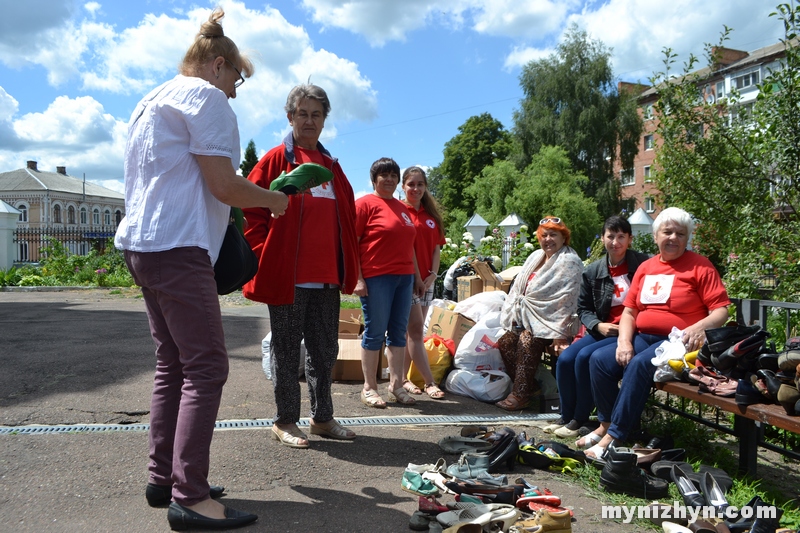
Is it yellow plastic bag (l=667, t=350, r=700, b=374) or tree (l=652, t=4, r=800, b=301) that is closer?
yellow plastic bag (l=667, t=350, r=700, b=374)

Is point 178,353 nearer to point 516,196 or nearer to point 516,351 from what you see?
point 516,351

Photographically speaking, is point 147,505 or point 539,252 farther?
point 539,252

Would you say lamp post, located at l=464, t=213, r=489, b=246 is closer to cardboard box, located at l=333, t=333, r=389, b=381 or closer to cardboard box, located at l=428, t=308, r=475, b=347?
cardboard box, located at l=428, t=308, r=475, b=347

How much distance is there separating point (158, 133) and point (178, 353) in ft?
3.18

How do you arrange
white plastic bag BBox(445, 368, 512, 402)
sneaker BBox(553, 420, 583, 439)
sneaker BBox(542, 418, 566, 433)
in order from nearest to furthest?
1. sneaker BBox(553, 420, 583, 439)
2. sneaker BBox(542, 418, 566, 433)
3. white plastic bag BBox(445, 368, 512, 402)

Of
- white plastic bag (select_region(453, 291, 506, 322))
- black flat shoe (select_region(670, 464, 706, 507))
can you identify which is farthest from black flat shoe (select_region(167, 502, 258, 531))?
white plastic bag (select_region(453, 291, 506, 322))

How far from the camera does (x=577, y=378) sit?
14.6 ft

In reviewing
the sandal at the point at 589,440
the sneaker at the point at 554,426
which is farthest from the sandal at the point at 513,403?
the sandal at the point at 589,440

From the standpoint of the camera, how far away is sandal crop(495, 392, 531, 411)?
17.0 ft

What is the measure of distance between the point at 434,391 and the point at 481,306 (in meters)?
1.37

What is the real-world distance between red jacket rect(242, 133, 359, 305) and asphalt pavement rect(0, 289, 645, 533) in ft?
3.21

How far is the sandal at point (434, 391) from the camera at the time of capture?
5.46m

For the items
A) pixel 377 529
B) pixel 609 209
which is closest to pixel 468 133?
pixel 609 209

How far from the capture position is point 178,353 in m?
2.82
